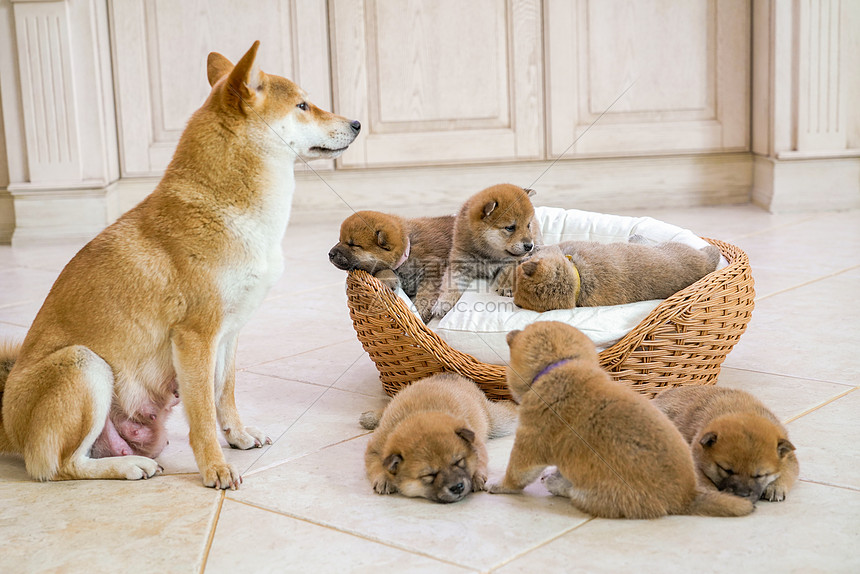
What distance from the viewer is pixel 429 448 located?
71.9 inches

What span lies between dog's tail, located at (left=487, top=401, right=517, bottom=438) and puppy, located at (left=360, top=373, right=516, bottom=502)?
12 centimetres

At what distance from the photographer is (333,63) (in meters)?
5.43

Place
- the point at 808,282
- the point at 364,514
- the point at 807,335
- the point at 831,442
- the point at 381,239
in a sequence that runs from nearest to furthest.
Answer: the point at 364,514
the point at 831,442
the point at 381,239
the point at 807,335
the point at 808,282

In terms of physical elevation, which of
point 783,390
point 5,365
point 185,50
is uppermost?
point 185,50

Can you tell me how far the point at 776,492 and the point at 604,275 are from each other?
90cm

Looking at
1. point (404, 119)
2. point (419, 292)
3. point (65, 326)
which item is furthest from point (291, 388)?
point (404, 119)

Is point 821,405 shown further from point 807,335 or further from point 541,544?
point 541,544

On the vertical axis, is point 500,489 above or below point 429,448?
below

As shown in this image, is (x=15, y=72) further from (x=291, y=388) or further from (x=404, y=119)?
(x=291, y=388)

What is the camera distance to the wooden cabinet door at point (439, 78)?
5.38m

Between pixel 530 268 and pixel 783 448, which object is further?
pixel 530 268

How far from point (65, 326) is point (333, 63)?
371 cm

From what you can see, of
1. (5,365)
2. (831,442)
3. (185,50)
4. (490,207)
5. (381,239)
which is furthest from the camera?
(185,50)

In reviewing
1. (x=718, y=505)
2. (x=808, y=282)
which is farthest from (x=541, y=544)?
(x=808, y=282)
